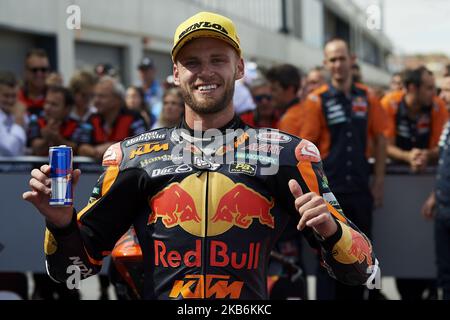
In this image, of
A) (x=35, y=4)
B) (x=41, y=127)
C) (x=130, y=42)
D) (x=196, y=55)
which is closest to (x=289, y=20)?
(x=130, y=42)

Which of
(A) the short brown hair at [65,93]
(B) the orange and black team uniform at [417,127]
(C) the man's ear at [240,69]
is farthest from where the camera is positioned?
(A) the short brown hair at [65,93]

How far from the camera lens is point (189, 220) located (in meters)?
2.80

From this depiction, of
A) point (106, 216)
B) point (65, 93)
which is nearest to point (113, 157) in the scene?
point (106, 216)

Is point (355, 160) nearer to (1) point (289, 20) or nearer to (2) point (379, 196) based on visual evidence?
(2) point (379, 196)

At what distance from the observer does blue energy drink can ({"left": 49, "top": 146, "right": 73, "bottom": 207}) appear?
2.57 metres

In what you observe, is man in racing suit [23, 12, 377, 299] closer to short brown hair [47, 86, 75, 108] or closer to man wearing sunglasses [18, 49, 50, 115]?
short brown hair [47, 86, 75, 108]

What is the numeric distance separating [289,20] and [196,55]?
36279 mm

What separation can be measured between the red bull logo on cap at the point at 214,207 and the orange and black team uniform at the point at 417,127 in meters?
3.95

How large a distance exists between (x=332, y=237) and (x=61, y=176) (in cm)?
94

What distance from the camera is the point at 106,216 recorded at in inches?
115

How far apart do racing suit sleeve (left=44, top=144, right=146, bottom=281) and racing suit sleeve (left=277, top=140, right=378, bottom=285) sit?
0.56m

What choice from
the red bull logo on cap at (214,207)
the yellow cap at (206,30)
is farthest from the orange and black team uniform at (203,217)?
the yellow cap at (206,30)

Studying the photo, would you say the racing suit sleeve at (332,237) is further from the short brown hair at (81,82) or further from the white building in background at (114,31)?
the short brown hair at (81,82)

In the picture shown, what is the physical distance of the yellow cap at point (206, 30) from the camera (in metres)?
2.84
